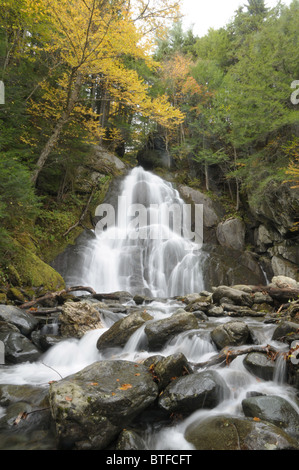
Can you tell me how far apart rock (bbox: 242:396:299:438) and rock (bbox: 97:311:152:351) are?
8.44ft

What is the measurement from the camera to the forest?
24.2 ft

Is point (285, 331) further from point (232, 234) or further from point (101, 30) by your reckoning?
point (232, 234)

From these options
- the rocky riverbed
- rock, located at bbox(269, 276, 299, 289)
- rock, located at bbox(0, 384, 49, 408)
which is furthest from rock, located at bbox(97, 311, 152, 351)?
rock, located at bbox(269, 276, 299, 289)

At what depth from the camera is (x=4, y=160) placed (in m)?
6.04

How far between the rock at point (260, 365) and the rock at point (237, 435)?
1032 millimetres

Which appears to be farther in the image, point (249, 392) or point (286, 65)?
point (286, 65)

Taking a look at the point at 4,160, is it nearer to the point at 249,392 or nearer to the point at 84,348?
the point at 84,348

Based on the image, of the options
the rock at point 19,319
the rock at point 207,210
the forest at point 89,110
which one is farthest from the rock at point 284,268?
the rock at point 19,319

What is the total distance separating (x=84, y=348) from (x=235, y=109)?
12756 mm

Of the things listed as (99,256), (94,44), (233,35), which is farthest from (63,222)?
(233,35)

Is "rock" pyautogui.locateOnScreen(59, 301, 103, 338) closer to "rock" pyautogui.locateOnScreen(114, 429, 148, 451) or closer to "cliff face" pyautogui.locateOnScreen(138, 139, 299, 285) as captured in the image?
"rock" pyautogui.locateOnScreen(114, 429, 148, 451)

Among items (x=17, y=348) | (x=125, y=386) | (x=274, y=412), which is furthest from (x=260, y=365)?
(x=17, y=348)

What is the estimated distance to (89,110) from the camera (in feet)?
38.1

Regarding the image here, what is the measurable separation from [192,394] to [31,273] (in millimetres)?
6163
